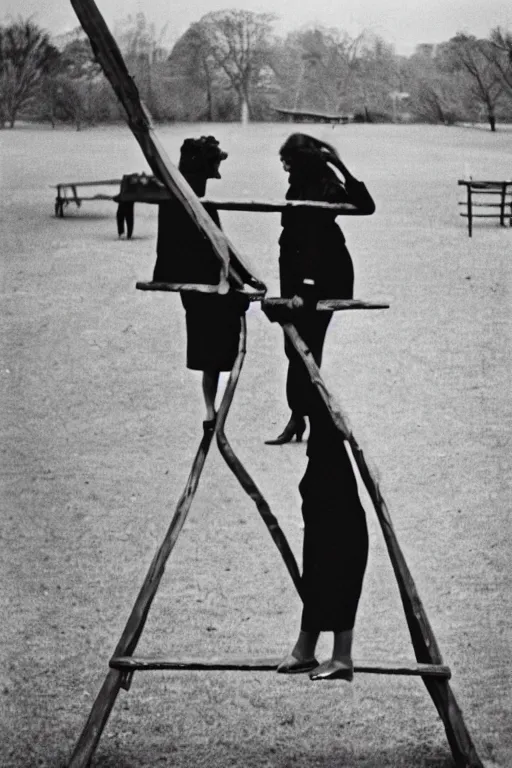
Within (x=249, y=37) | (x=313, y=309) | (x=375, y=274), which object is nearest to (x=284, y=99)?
(x=249, y=37)

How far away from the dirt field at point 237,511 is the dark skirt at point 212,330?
11cm

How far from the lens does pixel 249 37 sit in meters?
5.04

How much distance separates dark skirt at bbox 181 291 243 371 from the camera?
15.4 feet

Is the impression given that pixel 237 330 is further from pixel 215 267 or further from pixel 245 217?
pixel 245 217

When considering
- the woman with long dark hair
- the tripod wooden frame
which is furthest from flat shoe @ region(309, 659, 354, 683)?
the tripod wooden frame

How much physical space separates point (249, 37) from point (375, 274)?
33.9ft

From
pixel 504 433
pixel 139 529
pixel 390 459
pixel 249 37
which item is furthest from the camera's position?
pixel 504 433

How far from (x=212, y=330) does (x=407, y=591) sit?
1.18m

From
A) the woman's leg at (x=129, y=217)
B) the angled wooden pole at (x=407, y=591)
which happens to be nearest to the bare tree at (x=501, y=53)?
the angled wooden pole at (x=407, y=591)

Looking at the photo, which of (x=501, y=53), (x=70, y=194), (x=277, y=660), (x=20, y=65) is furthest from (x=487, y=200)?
(x=277, y=660)

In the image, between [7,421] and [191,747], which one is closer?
[191,747]

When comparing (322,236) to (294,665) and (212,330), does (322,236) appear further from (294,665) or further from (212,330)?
(294,665)

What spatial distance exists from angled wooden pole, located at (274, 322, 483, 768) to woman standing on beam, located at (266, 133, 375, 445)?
14 cm

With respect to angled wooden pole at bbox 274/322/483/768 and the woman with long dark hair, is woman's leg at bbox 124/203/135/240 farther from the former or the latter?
angled wooden pole at bbox 274/322/483/768
